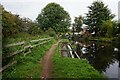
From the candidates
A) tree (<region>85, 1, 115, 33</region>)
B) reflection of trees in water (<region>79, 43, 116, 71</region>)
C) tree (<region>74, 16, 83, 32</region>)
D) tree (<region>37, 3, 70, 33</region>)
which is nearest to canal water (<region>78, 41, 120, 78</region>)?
reflection of trees in water (<region>79, 43, 116, 71</region>)

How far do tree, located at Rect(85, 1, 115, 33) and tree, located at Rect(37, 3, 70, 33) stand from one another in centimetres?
905

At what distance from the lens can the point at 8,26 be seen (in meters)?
17.4

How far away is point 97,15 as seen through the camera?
65.2 metres

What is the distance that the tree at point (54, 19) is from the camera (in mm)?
72562

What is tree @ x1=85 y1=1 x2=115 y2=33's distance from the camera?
63941mm

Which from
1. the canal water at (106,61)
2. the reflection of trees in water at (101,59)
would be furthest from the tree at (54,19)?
the reflection of trees in water at (101,59)

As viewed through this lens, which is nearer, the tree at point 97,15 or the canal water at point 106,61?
the canal water at point 106,61

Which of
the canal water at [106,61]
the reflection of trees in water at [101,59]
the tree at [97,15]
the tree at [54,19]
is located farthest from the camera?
the tree at [54,19]

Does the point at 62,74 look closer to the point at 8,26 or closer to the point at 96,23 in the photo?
the point at 8,26

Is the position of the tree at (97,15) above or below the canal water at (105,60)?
above

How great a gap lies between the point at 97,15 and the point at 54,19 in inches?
531

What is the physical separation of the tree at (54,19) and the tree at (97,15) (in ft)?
29.7

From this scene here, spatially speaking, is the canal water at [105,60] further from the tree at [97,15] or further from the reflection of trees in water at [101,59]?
the tree at [97,15]

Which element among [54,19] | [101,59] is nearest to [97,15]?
[54,19]
